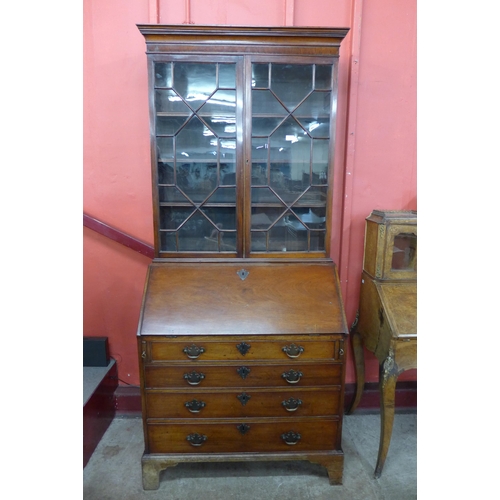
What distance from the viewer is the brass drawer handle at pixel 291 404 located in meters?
1.70

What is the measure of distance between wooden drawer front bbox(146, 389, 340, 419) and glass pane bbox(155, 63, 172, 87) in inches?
59.1

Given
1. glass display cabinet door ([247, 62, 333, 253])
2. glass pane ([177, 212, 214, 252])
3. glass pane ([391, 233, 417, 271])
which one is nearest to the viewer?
glass display cabinet door ([247, 62, 333, 253])

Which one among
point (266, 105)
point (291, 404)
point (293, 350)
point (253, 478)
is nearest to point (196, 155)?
point (266, 105)

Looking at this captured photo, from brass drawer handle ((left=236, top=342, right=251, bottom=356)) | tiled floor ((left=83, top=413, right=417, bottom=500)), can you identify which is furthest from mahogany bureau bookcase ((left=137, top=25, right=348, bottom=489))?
tiled floor ((left=83, top=413, right=417, bottom=500))

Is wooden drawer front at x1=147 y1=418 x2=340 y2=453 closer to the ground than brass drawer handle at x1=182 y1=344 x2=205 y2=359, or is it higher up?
closer to the ground

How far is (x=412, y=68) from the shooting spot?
2.07m

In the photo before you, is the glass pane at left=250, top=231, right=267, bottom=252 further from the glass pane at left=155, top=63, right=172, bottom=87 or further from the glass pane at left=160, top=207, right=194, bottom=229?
the glass pane at left=155, top=63, right=172, bottom=87

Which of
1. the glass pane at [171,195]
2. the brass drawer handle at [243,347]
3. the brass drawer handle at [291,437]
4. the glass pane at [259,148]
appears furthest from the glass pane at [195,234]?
the brass drawer handle at [291,437]

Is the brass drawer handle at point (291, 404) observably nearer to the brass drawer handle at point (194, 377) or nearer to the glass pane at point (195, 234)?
the brass drawer handle at point (194, 377)

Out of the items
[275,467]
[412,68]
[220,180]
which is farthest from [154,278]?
[412,68]

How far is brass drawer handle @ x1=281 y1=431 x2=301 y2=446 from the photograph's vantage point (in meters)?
1.72

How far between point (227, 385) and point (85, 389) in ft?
2.88

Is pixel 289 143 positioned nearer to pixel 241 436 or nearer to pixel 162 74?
pixel 162 74

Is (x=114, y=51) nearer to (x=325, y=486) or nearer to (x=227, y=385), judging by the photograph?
(x=227, y=385)
